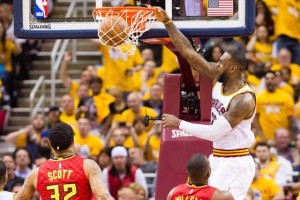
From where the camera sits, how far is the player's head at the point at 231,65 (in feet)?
39.7

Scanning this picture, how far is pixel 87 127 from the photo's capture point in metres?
17.4

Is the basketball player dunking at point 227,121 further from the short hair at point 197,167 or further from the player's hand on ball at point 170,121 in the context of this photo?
the short hair at point 197,167

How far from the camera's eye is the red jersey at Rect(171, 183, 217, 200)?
414 inches

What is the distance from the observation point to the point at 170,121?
1210 centimetres

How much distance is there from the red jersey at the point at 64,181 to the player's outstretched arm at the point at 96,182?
56 mm

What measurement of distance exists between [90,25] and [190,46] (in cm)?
114

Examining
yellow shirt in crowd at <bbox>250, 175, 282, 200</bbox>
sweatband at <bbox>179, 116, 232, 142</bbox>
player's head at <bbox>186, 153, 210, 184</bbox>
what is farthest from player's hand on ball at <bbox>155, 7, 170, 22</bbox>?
yellow shirt in crowd at <bbox>250, 175, 282, 200</bbox>

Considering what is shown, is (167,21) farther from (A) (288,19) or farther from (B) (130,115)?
(A) (288,19)

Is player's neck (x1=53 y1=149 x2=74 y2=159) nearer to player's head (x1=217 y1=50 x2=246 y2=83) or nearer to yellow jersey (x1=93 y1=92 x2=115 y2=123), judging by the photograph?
player's head (x1=217 y1=50 x2=246 y2=83)

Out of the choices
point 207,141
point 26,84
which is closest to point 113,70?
point 26,84

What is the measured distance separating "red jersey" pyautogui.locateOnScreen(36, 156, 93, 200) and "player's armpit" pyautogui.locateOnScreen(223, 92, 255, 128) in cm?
176

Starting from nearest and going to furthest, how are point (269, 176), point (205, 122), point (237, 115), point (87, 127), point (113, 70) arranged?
point (237, 115) → point (205, 122) → point (269, 176) → point (87, 127) → point (113, 70)

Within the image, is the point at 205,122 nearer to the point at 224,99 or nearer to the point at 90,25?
the point at 224,99

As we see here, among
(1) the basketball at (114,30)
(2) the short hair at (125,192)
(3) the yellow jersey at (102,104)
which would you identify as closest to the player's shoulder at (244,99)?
(1) the basketball at (114,30)
